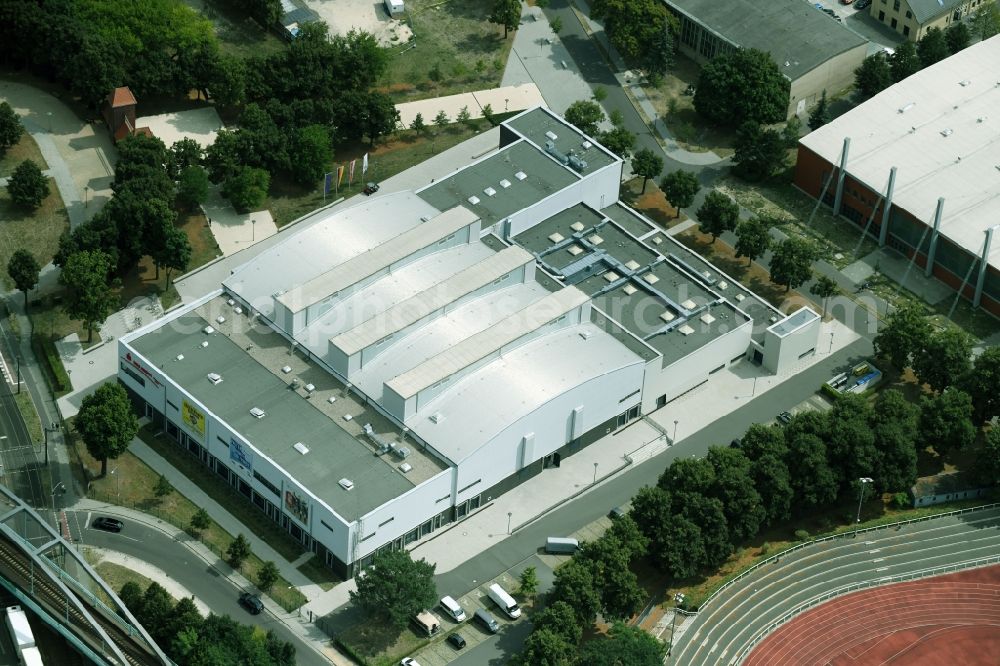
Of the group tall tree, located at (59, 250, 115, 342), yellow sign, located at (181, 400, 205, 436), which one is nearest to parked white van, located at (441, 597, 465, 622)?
yellow sign, located at (181, 400, 205, 436)

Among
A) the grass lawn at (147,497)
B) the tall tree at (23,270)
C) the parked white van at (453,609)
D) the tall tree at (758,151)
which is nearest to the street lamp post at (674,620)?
the parked white van at (453,609)

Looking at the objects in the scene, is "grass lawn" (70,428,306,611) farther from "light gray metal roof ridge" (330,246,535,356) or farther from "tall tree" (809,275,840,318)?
"tall tree" (809,275,840,318)

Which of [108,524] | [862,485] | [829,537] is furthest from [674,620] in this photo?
[108,524]

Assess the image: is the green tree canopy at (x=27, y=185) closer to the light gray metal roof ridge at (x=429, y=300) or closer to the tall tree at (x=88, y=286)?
the tall tree at (x=88, y=286)

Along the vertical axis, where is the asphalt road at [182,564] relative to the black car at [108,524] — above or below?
below

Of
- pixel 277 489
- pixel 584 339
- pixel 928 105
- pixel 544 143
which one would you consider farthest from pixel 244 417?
pixel 928 105

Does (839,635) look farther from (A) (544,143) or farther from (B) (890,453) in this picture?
(A) (544,143)

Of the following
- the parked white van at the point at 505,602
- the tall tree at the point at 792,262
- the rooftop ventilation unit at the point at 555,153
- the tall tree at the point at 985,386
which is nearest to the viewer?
the parked white van at the point at 505,602
